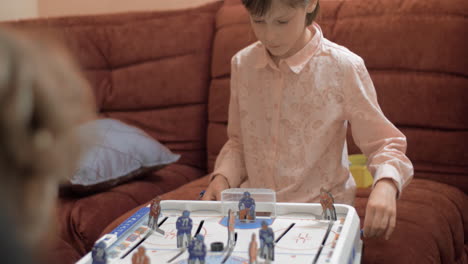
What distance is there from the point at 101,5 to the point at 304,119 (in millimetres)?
1678

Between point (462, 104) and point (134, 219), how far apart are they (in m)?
1.12

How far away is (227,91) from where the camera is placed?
2152 millimetres

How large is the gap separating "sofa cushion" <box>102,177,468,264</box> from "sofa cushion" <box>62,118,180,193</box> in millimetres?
172

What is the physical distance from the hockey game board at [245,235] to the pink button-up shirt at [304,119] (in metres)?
0.27

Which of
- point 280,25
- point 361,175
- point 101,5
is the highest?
point 280,25

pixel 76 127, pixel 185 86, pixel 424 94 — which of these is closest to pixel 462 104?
pixel 424 94

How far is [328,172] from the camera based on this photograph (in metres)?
1.48

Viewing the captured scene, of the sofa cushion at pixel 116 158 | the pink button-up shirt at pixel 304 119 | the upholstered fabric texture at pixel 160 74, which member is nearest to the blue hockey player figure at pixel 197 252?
the pink button-up shirt at pixel 304 119

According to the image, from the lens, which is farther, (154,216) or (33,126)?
(154,216)

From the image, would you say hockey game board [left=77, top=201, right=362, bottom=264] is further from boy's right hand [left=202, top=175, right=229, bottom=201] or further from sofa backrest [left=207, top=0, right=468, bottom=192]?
sofa backrest [left=207, top=0, right=468, bottom=192]

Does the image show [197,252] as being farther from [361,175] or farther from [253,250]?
[361,175]

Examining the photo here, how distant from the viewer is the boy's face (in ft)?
4.35

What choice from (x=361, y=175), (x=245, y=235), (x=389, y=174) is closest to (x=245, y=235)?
(x=245, y=235)

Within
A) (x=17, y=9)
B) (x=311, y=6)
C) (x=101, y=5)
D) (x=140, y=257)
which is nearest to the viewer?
(x=140, y=257)
